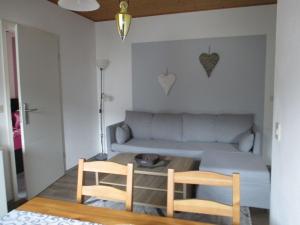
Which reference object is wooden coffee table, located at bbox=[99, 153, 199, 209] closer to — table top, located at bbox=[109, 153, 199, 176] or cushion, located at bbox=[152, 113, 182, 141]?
table top, located at bbox=[109, 153, 199, 176]

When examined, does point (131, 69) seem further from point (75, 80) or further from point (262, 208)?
point (262, 208)

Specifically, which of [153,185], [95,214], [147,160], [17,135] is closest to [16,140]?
[17,135]

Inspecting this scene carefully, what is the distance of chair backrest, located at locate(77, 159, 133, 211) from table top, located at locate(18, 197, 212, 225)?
14cm

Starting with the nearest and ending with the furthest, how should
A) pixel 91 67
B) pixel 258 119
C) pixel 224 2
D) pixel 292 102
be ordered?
pixel 292 102, pixel 224 2, pixel 258 119, pixel 91 67

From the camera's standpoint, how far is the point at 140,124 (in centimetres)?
407

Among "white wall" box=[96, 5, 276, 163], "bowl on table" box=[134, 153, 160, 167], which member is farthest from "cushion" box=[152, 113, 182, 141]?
"bowl on table" box=[134, 153, 160, 167]

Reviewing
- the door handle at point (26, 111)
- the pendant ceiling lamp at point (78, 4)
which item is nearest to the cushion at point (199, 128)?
the door handle at point (26, 111)

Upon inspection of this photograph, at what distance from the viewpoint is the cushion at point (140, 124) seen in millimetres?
4047

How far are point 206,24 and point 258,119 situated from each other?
5.70 feet

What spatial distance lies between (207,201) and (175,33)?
11.2 feet

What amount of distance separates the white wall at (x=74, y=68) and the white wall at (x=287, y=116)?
273 cm

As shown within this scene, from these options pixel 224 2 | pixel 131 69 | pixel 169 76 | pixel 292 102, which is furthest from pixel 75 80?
pixel 292 102

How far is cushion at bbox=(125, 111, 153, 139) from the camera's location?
405cm

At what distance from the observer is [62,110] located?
142 inches
